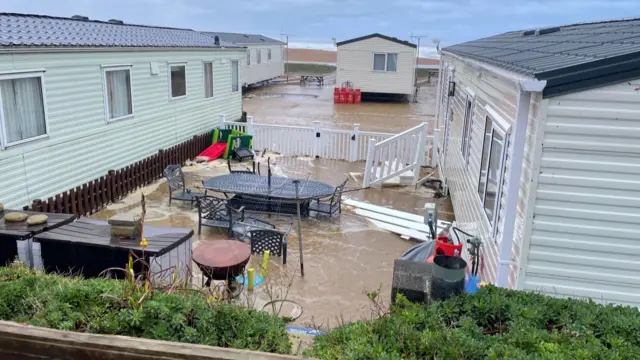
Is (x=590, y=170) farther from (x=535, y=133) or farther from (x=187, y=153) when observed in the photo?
(x=187, y=153)

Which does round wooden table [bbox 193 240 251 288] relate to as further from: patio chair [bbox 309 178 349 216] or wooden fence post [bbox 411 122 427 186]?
wooden fence post [bbox 411 122 427 186]

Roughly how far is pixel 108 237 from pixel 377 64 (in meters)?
23.9

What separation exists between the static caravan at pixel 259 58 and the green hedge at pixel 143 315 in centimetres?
2685

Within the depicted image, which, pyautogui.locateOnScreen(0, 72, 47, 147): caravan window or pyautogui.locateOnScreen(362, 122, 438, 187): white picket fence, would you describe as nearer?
pyautogui.locateOnScreen(0, 72, 47, 147): caravan window

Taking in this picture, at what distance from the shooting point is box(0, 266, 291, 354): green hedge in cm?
333

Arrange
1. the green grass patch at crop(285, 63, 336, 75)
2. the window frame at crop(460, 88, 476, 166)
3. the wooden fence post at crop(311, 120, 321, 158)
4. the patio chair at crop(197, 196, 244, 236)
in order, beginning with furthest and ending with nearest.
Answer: the green grass patch at crop(285, 63, 336, 75) < the wooden fence post at crop(311, 120, 321, 158) < the patio chair at crop(197, 196, 244, 236) < the window frame at crop(460, 88, 476, 166)

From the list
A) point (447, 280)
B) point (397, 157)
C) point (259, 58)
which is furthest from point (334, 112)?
point (447, 280)

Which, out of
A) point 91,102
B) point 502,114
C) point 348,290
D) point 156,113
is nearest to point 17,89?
point 91,102

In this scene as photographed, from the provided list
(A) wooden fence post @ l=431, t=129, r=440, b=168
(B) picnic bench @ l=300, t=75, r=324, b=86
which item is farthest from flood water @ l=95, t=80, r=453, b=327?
(B) picnic bench @ l=300, t=75, r=324, b=86

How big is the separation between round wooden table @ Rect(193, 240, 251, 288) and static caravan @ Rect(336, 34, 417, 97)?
23261 millimetres

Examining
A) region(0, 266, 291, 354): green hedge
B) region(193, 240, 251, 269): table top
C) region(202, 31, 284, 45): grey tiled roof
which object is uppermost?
region(202, 31, 284, 45): grey tiled roof

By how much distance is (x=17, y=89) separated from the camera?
7820 mm

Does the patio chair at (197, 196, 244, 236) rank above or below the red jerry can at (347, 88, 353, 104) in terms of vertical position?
below

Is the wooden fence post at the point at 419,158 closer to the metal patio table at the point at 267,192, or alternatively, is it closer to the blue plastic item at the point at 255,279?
the metal patio table at the point at 267,192
